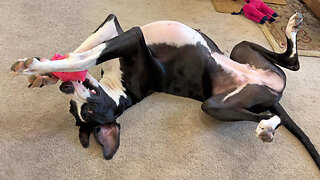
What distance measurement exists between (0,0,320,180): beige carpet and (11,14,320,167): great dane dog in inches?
2.8

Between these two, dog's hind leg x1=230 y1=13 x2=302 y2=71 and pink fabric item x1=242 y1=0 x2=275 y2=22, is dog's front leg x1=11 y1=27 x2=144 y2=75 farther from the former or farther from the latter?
pink fabric item x1=242 y1=0 x2=275 y2=22

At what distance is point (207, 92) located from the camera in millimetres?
1526

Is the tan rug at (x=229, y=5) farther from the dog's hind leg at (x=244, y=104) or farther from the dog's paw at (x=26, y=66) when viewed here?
the dog's paw at (x=26, y=66)

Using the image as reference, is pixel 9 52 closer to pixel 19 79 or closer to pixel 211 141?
pixel 19 79

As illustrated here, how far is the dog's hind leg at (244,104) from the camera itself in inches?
54.0

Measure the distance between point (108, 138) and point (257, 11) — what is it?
1.66 m

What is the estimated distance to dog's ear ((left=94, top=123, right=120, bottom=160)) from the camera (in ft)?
4.30

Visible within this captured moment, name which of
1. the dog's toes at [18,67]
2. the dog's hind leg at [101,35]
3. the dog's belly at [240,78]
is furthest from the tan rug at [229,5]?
the dog's toes at [18,67]

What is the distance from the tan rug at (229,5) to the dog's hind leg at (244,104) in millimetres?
1188

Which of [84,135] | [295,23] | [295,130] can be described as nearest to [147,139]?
[84,135]

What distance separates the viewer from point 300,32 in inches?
89.7

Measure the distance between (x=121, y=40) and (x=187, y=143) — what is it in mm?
606

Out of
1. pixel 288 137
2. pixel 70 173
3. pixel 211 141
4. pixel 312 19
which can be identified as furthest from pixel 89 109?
pixel 312 19

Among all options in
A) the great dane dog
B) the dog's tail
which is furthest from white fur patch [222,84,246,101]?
the dog's tail
